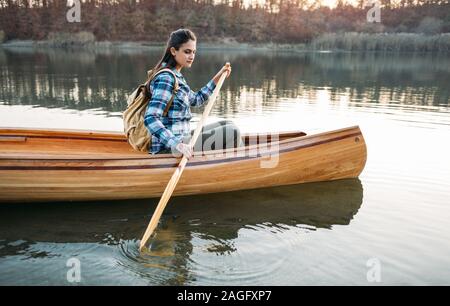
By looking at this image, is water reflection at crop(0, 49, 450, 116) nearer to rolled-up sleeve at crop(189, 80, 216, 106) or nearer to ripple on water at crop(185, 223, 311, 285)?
rolled-up sleeve at crop(189, 80, 216, 106)

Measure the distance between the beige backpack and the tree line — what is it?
34.9 meters

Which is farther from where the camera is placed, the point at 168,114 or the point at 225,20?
the point at 225,20

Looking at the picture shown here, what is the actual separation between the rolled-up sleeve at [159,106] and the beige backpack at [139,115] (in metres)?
0.06

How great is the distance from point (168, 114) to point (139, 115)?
A: 0.29 m

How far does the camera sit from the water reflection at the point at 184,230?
117 inches

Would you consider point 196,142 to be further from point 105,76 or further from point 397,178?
point 105,76

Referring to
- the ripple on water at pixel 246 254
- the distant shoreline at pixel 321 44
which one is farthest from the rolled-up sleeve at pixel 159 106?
the distant shoreline at pixel 321 44

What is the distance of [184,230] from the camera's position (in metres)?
3.55

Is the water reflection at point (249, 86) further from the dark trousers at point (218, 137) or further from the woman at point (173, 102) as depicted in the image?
the woman at point (173, 102)

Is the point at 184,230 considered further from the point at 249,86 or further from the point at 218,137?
the point at 249,86

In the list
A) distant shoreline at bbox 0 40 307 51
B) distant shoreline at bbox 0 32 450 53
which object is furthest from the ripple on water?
distant shoreline at bbox 0 40 307 51

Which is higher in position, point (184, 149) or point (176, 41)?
point (176, 41)

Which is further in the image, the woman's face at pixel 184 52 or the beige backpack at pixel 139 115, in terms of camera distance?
the beige backpack at pixel 139 115

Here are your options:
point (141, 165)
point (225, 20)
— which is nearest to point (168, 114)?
point (141, 165)
